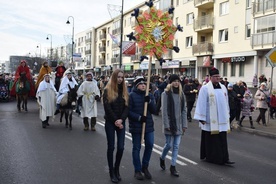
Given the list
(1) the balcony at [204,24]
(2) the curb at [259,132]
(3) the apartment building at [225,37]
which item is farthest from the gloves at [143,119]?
(1) the balcony at [204,24]

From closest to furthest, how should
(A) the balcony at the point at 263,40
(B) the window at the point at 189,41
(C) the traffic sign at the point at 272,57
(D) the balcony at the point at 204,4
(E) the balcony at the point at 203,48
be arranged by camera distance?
(C) the traffic sign at the point at 272,57, (A) the balcony at the point at 263,40, (E) the balcony at the point at 203,48, (D) the balcony at the point at 204,4, (B) the window at the point at 189,41

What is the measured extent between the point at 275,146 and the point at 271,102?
22.7ft

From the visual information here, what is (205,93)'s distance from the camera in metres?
7.68

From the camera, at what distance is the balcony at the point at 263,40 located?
2777 centimetres

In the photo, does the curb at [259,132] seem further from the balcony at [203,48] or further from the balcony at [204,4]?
the balcony at [204,4]

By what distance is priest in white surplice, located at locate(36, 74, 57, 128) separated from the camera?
12156mm

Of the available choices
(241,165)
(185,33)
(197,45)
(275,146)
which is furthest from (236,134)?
(185,33)

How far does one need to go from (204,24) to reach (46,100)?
27.7m

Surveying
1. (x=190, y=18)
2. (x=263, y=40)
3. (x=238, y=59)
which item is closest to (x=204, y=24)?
(x=190, y=18)

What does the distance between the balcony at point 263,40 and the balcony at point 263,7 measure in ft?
6.22

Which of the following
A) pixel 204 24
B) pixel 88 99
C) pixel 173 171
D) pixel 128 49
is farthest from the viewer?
pixel 204 24

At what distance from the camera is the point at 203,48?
36562 mm

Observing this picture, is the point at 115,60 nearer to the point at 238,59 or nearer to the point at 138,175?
the point at 238,59

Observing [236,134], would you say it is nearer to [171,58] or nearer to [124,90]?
[124,90]
